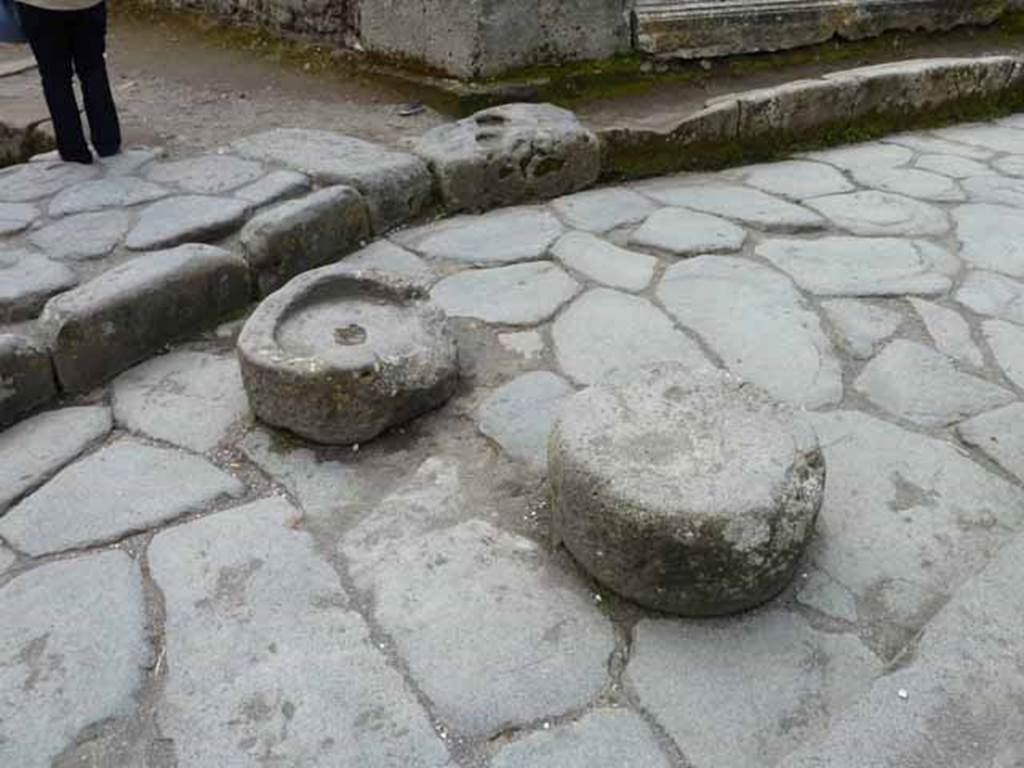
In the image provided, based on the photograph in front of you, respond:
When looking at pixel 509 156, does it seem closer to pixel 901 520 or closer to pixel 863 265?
pixel 863 265

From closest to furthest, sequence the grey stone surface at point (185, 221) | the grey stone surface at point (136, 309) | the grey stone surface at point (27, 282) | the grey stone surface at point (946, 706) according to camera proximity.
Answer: the grey stone surface at point (946, 706)
the grey stone surface at point (136, 309)
the grey stone surface at point (27, 282)
the grey stone surface at point (185, 221)

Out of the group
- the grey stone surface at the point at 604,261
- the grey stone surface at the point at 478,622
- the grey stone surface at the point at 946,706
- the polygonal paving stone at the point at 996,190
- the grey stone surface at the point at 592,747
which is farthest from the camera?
the polygonal paving stone at the point at 996,190

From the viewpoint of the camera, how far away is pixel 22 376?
8.38 ft

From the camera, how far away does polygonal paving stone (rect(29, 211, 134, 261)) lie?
3.05 m

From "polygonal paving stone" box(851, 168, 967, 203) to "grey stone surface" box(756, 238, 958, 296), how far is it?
1.91 ft

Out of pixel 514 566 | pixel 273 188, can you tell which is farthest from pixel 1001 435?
pixel 273 188

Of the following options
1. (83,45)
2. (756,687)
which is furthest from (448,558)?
(83,45)

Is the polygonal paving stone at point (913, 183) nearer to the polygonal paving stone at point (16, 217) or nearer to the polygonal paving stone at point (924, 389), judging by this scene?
the polygonal paving stone at point (924, 389)

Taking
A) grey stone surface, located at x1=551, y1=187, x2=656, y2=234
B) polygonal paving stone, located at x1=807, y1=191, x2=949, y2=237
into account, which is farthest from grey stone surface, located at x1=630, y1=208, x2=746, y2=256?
polygonal paving stone, located at x1=807, y1=191, x2=949, y2=237

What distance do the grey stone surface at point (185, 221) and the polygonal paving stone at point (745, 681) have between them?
211cm

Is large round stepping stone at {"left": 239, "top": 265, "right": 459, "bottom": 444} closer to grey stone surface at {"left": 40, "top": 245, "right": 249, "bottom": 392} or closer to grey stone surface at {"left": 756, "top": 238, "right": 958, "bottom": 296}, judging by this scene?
grey stone surface at {"left": 40, "top": 245, "right": 249, "bottom": 392}

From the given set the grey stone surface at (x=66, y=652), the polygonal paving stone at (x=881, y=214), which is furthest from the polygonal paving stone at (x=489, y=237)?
the grey stone surface at (x=66, y=652)

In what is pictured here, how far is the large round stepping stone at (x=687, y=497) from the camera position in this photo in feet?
5.91

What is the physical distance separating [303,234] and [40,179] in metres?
1.20
